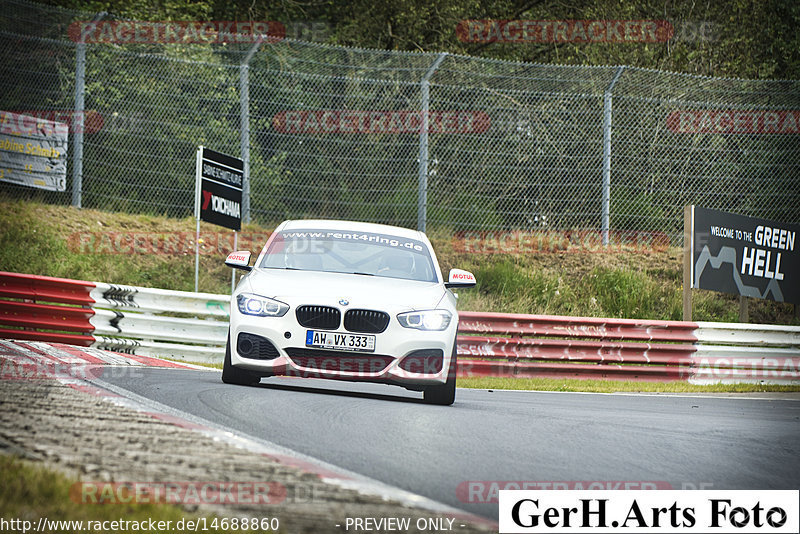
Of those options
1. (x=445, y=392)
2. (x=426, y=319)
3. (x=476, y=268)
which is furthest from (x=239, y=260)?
(x=476, y=268)

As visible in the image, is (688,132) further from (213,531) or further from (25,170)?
(213,531)

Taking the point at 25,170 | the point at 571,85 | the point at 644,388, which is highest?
the point at 571,85

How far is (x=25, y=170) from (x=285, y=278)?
943 cm

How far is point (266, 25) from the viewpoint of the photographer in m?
25.3

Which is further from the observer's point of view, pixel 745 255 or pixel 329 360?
pixel 745 255

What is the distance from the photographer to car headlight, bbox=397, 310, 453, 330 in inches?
353

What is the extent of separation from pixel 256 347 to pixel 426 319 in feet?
4.58

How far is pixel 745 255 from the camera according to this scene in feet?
56.7

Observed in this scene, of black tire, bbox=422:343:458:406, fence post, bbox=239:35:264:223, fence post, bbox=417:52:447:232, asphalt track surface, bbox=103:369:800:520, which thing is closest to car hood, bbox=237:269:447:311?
black tire, bbox=422:343:458:406

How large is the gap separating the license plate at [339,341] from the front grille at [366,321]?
57mm

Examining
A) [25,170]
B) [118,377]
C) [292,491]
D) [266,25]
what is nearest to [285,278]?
[118,377]

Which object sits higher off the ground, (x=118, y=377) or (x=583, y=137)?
(x=583, y=137)

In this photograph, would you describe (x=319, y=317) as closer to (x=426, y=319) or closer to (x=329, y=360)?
(x=329, y=360)

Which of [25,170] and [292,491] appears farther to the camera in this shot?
[25,170]
